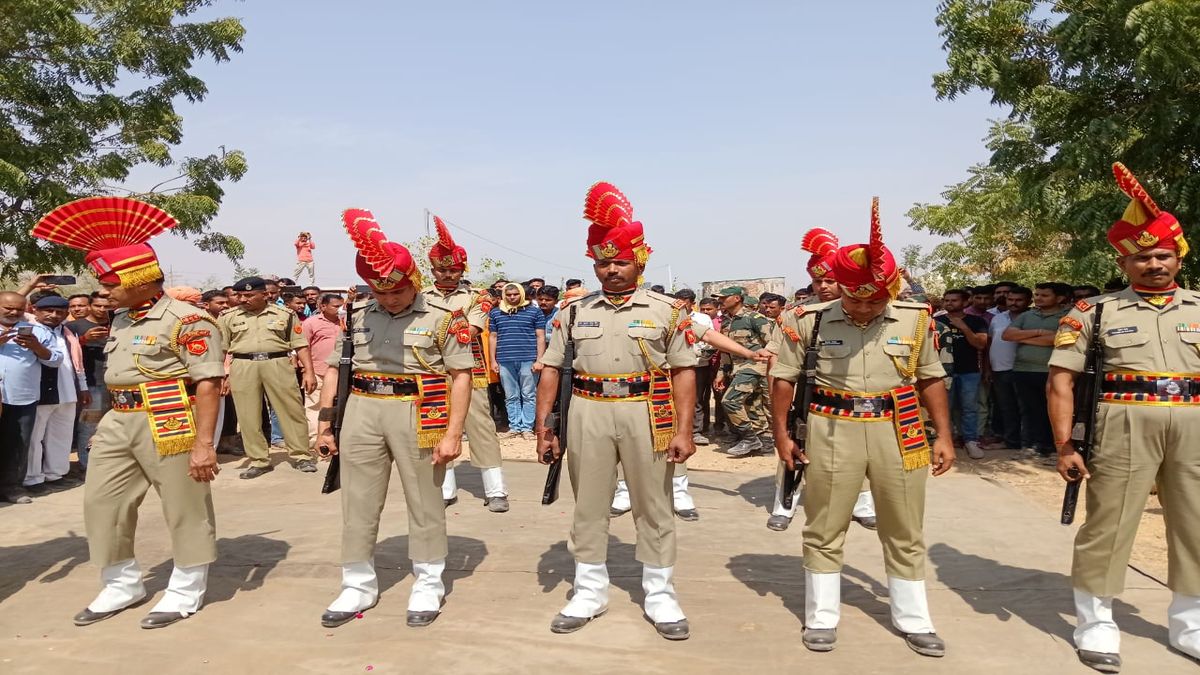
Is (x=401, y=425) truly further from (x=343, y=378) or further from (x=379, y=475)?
(x=343, y=378)

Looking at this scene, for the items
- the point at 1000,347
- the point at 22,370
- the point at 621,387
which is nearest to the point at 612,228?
the point at 621,387

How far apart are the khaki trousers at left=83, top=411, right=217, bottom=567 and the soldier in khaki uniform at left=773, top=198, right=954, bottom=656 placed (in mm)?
3599

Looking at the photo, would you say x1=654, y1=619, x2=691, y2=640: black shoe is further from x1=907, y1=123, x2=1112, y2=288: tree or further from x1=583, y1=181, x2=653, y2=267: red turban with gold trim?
x1=907, y1=123, x2=1112, y2=288: tree

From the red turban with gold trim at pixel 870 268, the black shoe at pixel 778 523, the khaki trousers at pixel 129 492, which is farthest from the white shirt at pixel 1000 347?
the khaki trousers at pixel 129 492

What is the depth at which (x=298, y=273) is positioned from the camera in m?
22.0

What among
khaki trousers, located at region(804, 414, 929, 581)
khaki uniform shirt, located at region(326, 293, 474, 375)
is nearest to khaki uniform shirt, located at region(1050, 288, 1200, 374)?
khaki trousers, located at region(804, 414, 929, 581)

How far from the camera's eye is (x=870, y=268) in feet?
13.9

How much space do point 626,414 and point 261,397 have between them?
5992 mm

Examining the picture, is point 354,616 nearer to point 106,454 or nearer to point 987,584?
point 106,454

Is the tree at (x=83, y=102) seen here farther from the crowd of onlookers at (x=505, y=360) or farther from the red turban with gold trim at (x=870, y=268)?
the red turban with gold trim at (x=870, y=268)

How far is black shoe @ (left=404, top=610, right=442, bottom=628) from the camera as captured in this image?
15.6 ft

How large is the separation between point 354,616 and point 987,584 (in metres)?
3.98

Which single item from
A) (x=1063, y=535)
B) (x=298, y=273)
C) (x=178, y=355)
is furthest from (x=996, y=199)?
(x=298, y=273)

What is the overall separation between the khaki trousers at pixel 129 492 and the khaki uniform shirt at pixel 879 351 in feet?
12.4
